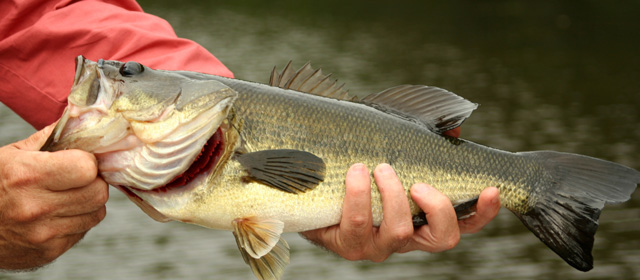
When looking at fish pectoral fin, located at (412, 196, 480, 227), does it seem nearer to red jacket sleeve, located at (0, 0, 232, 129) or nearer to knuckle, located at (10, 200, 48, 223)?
Answer: red jacket sleeve, located at (0, 0, 232, 129)

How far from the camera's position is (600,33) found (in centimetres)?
2975

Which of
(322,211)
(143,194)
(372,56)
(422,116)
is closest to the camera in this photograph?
(143,194)

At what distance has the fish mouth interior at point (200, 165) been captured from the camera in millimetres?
3002

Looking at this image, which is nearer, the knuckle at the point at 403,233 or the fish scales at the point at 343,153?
the fish scales at the point at 343,153

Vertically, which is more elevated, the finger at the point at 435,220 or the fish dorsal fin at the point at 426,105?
the fish dorsal fin at the point at 426,105

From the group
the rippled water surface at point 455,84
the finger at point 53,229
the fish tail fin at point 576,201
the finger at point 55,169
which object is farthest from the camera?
the rippled water surface at point 455,84

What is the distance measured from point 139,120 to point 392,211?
3.68 feet

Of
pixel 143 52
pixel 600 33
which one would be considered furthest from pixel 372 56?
pixel 143 52

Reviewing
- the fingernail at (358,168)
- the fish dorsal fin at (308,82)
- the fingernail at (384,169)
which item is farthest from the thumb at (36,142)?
the fingernail at (384,169)

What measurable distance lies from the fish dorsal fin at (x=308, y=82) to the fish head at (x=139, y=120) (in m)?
0.43

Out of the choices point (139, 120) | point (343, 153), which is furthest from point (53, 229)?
point (343, 153)

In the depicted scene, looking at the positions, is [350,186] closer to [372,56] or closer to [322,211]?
[322,211]

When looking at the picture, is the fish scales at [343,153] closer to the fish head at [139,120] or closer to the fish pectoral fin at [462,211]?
the fish pectoral fin at [462,211]

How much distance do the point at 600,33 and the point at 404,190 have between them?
28.7 meters
